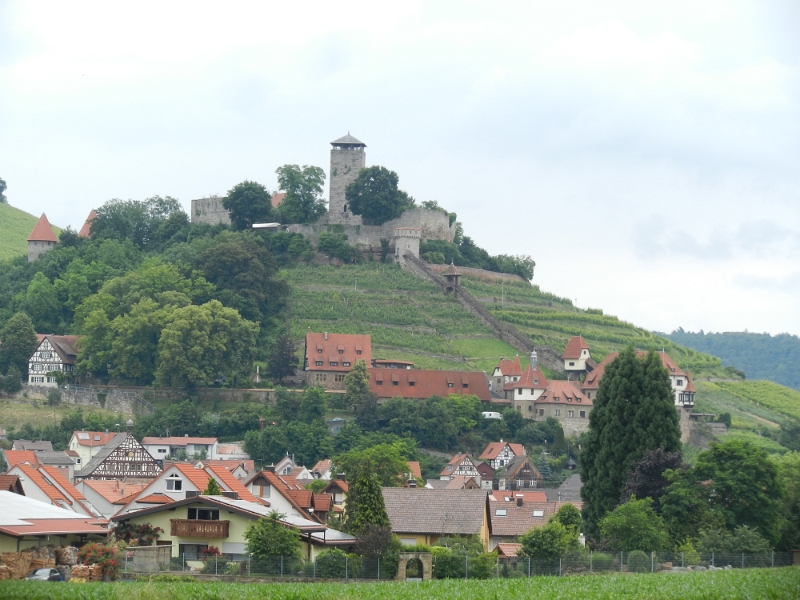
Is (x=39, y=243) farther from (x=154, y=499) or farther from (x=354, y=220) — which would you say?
(x=154, y=499)

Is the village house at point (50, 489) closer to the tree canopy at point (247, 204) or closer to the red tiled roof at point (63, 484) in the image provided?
the red tiled roof at point (63, 484)

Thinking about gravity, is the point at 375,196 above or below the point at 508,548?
above

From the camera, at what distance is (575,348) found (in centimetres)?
11906

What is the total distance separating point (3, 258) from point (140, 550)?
118595 millimetres

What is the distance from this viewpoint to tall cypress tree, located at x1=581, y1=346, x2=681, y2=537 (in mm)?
59562

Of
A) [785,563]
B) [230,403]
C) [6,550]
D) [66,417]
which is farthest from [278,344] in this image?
[6,550]

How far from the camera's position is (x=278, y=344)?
112m

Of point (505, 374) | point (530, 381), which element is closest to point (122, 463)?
point (530, 381)

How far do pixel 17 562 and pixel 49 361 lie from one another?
76055mm

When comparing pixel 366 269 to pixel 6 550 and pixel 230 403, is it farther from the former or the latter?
pixel 6 550

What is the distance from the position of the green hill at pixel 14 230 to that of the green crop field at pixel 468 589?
128 meters

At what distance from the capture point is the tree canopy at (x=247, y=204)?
13238 centimetres

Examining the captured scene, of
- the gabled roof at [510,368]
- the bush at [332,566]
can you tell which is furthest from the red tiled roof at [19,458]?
the gabled roof at [510,368]

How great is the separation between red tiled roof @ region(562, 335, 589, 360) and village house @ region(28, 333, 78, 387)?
3707cm
